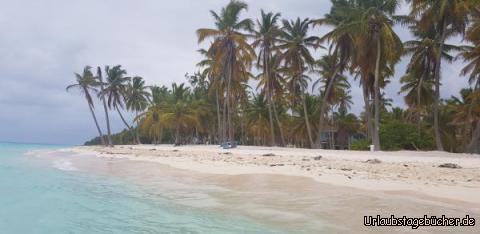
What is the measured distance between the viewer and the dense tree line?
27.3m

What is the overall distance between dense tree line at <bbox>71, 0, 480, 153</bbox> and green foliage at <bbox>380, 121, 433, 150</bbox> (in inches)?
2.7

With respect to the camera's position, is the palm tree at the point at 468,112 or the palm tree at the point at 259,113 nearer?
the palm tree at the point at 468,112

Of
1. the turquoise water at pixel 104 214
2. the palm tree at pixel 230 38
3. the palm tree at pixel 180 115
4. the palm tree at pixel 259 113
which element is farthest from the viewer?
the palm tree at pixel 180 115

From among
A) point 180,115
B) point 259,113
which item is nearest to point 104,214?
point 259,113

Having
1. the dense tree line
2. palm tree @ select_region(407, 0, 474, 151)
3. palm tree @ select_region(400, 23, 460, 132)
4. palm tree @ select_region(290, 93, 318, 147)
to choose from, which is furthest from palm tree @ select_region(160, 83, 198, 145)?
palm tree @ select_region(407, 0, 474, 151)

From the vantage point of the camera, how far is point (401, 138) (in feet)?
93.1

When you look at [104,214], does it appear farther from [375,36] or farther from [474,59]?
[474,59]

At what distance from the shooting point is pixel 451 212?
719 centimetres

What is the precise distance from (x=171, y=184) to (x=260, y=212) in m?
5.42

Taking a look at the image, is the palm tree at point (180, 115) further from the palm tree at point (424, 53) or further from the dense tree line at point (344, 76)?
the palm tree at point (424, 53)

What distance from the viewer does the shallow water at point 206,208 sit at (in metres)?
6.47

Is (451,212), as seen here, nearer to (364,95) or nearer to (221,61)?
(364,95)

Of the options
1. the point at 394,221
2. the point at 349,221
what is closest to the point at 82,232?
the point at 349,221

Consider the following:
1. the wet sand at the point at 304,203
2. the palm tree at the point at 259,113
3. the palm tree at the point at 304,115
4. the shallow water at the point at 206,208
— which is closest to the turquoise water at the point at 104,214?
the shallow water at the point at 206,208
